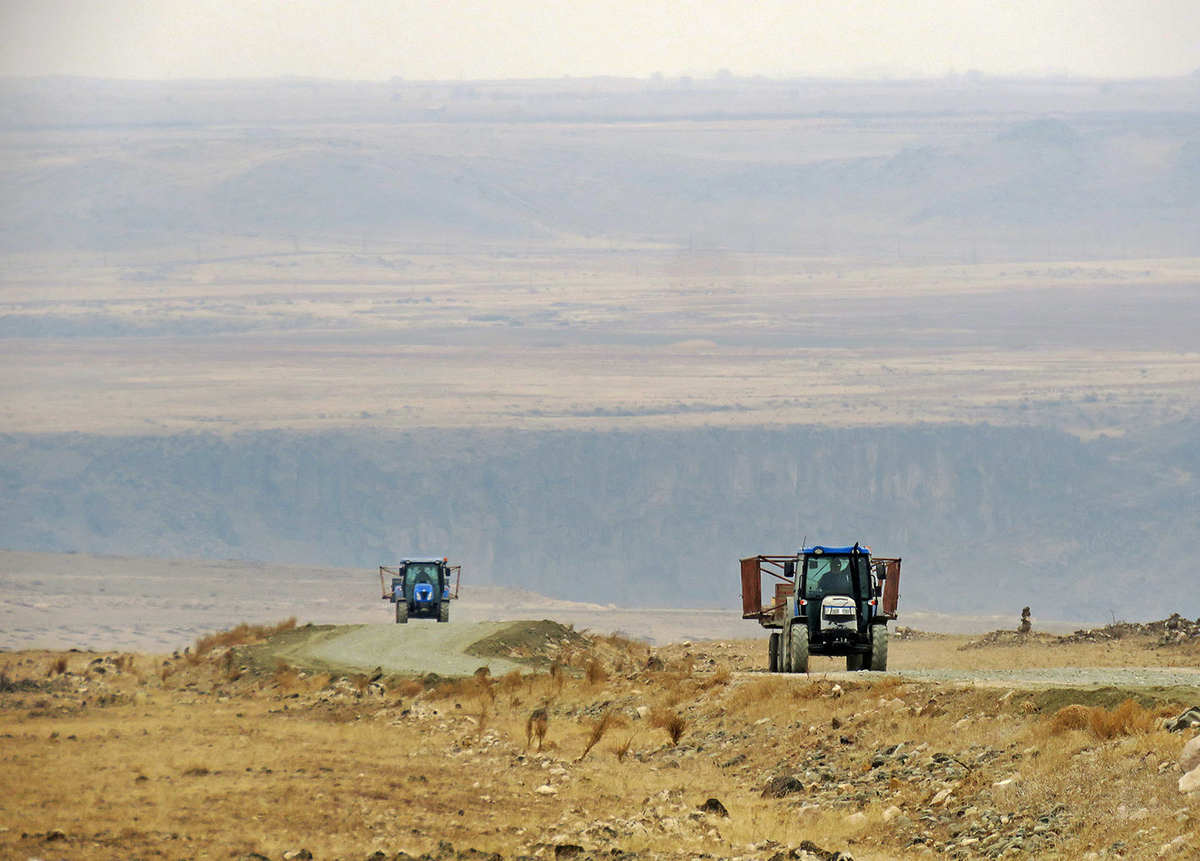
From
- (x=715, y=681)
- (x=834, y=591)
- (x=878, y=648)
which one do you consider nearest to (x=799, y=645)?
(x=834, y=591)

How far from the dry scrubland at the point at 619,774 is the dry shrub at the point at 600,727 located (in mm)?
170

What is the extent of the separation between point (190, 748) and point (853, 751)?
10.4 m

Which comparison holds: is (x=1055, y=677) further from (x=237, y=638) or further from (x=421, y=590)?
(x=421, y=590)

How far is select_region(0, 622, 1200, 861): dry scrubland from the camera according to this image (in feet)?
63.5

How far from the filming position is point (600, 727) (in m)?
28.7

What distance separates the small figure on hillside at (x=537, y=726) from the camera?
2861cm

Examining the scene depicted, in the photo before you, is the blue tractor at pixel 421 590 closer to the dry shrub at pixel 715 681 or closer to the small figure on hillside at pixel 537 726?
the dry shrub at pixel 715 681

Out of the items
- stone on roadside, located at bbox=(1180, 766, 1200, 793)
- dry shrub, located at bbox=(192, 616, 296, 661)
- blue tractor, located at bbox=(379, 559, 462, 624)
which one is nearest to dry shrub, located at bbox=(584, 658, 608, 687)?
dry shrub, located at bbox=(192, 616, 296, 661)

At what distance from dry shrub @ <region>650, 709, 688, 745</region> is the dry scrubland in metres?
0.07

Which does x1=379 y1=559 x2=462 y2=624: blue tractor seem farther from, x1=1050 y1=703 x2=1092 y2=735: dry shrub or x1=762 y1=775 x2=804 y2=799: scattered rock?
x1=1050 y1=703 x2=1092 y2=735: dry shrub

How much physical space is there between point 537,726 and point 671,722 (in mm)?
2312

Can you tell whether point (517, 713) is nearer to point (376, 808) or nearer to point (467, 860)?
point (376, 808)

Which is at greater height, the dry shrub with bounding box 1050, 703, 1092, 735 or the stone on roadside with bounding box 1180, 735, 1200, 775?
the dry shrub with bounding box 1050, 703, 1092, 735

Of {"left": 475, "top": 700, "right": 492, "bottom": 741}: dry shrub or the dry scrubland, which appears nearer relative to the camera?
the dry scrubland
